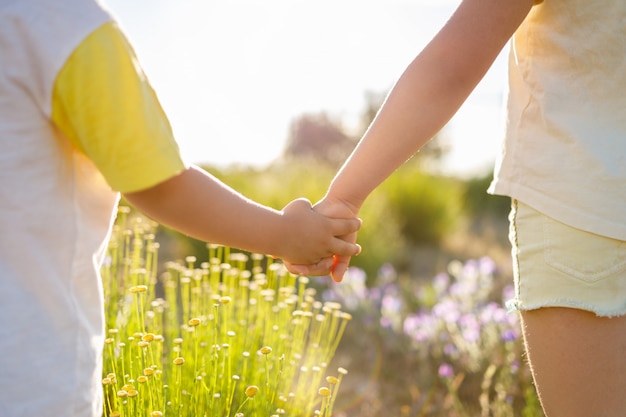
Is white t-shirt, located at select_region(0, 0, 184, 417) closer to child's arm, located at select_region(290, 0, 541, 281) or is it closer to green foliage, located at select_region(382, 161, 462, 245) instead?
child's arm, located at select_region(290, 0, 541, 281)

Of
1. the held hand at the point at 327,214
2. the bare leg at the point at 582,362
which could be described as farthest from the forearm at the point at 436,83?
the bare leg at the point at 582,362

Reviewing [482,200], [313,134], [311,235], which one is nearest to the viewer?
[311,235]

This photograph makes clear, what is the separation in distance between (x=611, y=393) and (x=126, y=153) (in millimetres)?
1074

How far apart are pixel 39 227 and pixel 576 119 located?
109cm

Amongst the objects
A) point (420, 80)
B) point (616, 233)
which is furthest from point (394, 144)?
point (616, 233)

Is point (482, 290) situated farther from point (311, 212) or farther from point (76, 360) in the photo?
point (76, 360)

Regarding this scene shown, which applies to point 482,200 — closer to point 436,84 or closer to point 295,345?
point 295,345

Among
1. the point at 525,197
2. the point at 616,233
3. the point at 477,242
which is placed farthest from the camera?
the point at 477,242

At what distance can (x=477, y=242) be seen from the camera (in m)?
9.33

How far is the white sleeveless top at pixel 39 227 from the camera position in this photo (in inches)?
40.2

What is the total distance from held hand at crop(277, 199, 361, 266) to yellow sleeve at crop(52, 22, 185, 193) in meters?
0.39

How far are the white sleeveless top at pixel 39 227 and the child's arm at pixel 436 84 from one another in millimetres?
738

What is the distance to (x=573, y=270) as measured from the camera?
137 cm

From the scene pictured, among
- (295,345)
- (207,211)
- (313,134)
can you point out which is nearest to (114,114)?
(207,211)
